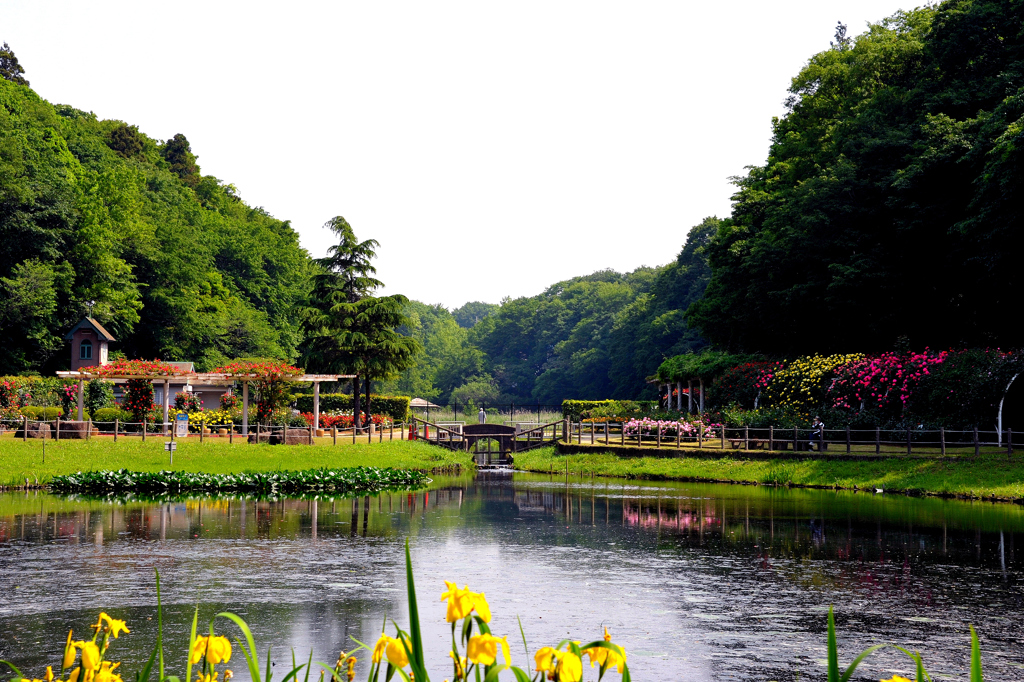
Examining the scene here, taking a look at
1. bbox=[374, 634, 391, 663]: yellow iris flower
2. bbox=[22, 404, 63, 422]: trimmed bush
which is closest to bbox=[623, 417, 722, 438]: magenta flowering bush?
bbox=[22, 404, 63, 422]: trimmed bush

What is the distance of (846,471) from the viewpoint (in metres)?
32.0

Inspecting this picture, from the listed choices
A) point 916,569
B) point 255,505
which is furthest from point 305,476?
point 916,569

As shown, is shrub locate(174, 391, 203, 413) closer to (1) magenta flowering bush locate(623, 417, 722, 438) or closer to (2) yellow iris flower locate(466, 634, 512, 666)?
(1) magenta flowering bush locate(623, 417, 722, 438)

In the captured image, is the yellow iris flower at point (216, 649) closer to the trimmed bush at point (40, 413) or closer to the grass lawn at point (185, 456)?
the grass lawn at point (185, 456)

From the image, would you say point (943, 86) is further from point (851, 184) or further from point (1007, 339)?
point (1007, 339)

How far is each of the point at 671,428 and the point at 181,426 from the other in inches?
818

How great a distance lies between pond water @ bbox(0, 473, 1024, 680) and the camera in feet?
35.1

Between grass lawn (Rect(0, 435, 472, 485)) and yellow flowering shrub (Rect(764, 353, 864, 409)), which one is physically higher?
yellow flowering shrub (Rect(764, 353, 864, 409))

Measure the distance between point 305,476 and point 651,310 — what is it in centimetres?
6308

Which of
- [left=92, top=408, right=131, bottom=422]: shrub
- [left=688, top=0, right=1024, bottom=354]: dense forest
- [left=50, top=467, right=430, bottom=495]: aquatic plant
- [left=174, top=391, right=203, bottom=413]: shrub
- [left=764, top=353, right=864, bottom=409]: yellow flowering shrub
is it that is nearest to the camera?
[left=50, top=467, right=430, bottom=495]: aquatic plant

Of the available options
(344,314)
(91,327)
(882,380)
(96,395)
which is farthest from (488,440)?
(91,327)

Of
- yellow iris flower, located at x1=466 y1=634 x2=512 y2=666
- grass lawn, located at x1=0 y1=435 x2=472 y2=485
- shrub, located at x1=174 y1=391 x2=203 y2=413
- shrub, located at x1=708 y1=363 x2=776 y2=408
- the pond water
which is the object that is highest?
shrub, located at x1=708 y1=363 x2=776 y2=408

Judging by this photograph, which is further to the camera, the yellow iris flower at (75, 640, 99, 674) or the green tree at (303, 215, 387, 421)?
the green tree at (303, 215, 387, 421)

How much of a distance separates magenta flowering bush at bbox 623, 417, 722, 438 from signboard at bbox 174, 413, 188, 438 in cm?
1914
